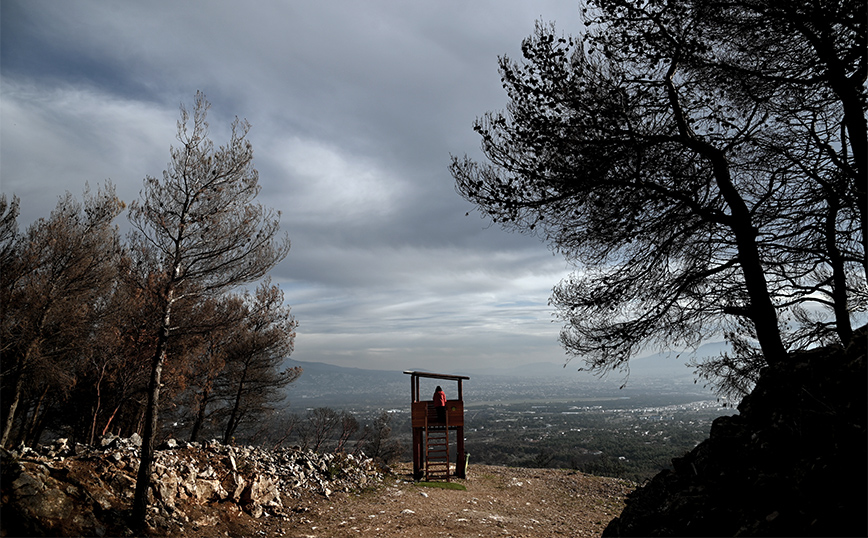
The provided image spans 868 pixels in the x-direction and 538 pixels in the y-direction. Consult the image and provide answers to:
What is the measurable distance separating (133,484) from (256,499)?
2358 millimetres

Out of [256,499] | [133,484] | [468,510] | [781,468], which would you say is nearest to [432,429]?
[468,510]

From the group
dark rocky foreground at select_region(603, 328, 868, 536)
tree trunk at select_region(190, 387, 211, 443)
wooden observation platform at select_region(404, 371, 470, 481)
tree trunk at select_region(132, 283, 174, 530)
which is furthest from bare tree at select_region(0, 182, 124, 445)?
dark rocky foreground at select_region(603, 328, 868, 536)

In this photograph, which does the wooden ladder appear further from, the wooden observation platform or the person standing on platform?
the person standing on platform

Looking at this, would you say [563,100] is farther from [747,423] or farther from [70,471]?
[70,471]

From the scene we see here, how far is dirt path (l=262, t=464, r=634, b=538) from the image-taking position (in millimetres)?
8312

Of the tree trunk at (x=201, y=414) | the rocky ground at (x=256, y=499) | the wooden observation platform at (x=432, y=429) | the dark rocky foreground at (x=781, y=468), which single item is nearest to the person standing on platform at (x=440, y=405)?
the wooden observation platform at (x=432, y=429)

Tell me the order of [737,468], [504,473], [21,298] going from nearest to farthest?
[737,468] < [21,298] < [504,473]

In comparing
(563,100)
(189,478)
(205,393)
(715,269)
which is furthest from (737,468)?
(205,393)

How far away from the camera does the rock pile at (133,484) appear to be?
6004 mm

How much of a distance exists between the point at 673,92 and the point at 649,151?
36.2 inches

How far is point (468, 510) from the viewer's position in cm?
1010

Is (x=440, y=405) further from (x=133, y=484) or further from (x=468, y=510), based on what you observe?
(x=133, y=484)

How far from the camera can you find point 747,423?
4.71m

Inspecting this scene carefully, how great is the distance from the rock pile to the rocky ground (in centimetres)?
2
